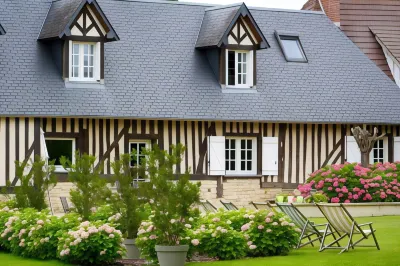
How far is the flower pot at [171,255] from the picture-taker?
1313 centimetres

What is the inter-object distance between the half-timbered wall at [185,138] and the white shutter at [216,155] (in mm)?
127

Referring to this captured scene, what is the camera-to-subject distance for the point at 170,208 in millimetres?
13117

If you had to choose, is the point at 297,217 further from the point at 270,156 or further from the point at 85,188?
the point at 270,156

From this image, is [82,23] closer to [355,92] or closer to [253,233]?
[355,92]

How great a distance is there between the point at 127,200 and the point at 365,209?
27.2 feet

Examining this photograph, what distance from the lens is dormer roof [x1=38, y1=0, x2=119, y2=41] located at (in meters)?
23.2

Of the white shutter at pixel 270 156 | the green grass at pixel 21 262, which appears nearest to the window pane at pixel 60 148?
the white shutter at pixel 270 156

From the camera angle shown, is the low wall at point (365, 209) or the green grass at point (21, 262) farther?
the low wall at point (365, 209)

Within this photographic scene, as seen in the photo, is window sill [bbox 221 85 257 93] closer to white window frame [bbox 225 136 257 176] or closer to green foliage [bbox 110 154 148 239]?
white window frame [bbox 225 136 257 176]

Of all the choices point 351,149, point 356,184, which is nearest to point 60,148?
point 356,184

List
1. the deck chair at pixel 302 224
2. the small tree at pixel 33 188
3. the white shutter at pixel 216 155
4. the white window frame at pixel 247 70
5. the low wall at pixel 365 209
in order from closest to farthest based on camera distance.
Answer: the deck chair at pixel 302 224 < the small tree at pixel 33 188 < the low wall at pixel 365 209 < the white shutter at pixel 216 155 < the white window frame at pixel 247 70

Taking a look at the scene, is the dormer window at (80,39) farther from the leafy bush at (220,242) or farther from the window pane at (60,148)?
the leafy bush at (220,242)

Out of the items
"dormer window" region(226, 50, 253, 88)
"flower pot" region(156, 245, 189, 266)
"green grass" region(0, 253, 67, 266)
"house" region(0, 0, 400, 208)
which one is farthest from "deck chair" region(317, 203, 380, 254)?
"dormer window" region(226, 50, 253, 88)

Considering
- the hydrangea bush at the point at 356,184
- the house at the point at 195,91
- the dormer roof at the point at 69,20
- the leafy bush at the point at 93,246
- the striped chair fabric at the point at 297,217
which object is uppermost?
the dormer roof at the point at 69,20
